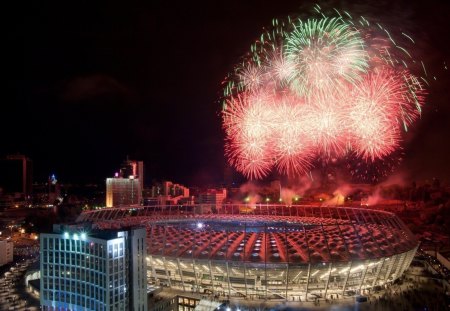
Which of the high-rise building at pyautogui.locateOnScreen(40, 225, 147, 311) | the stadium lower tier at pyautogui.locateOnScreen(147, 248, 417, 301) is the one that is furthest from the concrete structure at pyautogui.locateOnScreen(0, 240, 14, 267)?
the high-rise building at pyautogui.locateOnScreen(40, 225, 147, 311)

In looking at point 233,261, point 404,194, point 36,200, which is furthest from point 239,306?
→ point 36,200

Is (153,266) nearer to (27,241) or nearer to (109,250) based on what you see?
(109,250)

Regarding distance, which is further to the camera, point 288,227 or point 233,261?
point 288,227

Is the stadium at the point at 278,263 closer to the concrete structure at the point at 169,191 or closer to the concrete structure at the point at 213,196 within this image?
the concrete structure at the point at 213,196

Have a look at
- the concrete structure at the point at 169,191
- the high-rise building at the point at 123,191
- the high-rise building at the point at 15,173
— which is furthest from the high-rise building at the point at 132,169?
the high-rise building at the point at 15,173

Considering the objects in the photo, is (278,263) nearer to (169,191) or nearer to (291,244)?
(291,244)

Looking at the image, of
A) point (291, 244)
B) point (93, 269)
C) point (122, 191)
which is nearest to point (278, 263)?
point (291, 244)
